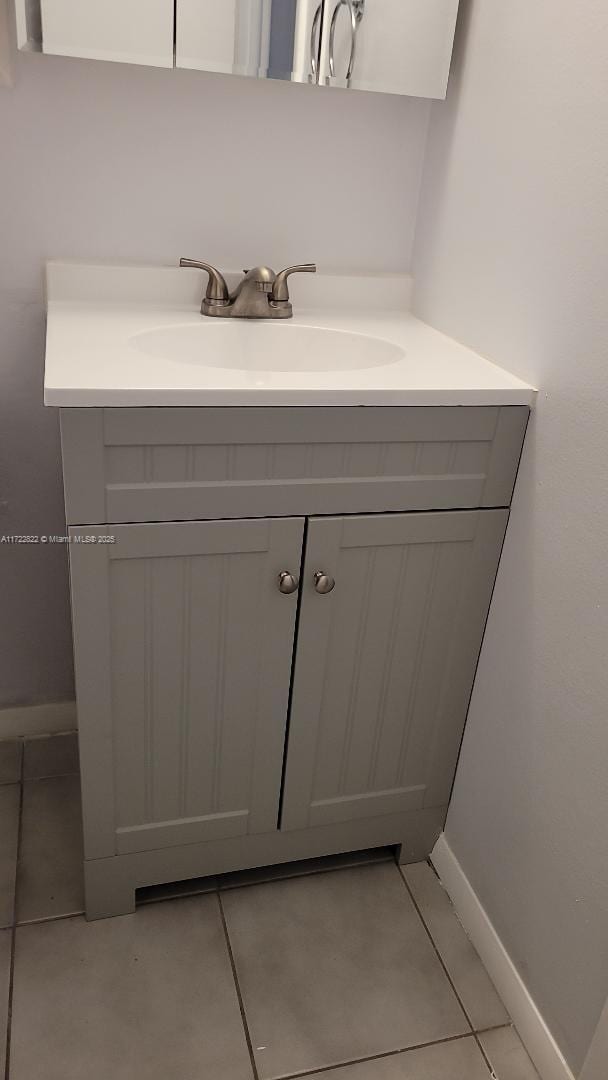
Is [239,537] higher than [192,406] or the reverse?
the reverse

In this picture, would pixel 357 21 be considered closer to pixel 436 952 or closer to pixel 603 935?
pixel 603 935

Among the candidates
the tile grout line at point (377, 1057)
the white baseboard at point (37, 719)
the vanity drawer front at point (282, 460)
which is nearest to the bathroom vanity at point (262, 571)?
the vanity drawer front at point (282, 460)

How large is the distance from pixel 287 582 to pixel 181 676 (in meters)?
0.22

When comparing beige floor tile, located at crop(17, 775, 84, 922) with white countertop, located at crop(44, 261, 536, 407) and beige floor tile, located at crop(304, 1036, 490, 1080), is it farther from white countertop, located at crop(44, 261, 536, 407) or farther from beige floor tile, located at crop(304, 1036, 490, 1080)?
white countertop, located at crop(44, 261, 536, 407)

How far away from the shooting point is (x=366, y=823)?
1.50 m

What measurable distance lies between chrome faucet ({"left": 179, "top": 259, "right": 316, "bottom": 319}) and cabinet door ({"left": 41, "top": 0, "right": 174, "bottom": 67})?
0.32 meters

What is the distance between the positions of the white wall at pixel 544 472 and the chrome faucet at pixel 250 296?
0.96 feet

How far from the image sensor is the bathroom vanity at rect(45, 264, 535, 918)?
1.10 metres

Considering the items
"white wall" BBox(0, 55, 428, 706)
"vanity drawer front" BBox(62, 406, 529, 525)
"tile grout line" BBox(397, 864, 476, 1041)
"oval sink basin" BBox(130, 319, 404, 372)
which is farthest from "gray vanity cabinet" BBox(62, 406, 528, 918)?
"white wall" BBox(0, 55, 428, 706)

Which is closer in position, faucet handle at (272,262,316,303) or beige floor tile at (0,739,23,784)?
faucet handle at (272,262,316,303)

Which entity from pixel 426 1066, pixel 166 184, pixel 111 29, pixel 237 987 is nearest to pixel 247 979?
pixel 237 987

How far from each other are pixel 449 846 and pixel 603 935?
0.46m

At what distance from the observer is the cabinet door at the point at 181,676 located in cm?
116

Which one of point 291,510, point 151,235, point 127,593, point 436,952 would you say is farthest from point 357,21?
point 436,952
